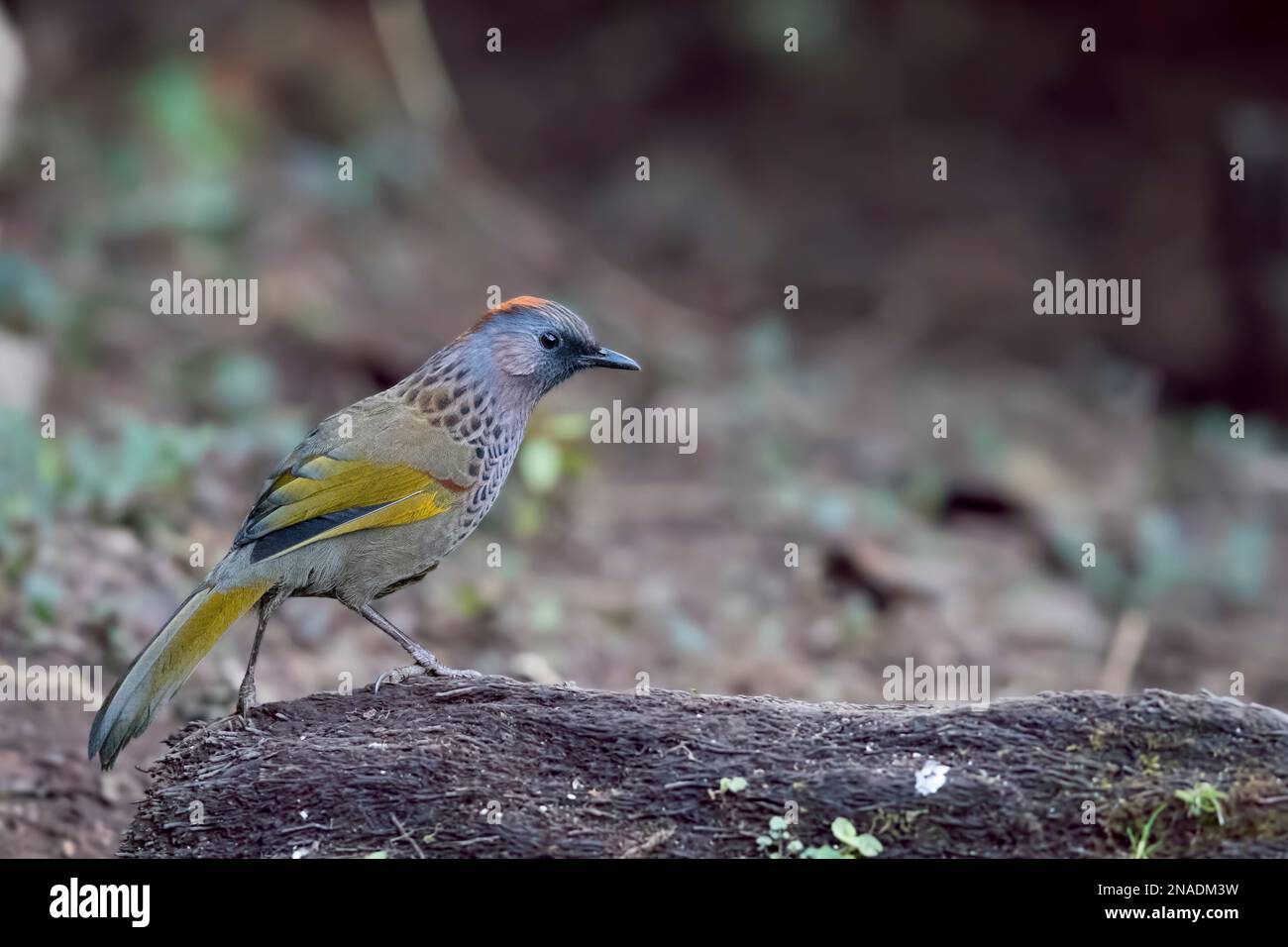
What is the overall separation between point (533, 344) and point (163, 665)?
165 centimetres

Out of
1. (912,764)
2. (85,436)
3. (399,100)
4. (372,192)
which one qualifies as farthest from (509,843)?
(399,100)

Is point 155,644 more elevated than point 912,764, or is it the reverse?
point 155,644

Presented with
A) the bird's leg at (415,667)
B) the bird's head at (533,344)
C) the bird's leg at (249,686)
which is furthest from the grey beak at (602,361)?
the bird's leg at (249,686)

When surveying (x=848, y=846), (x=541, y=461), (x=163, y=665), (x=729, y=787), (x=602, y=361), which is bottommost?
(x=848, y=846)

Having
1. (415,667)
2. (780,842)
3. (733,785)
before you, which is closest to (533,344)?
(415,667)

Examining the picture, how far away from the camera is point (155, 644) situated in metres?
4.24

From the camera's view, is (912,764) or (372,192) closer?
(912,764)

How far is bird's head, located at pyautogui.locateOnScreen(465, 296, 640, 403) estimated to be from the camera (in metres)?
5.05

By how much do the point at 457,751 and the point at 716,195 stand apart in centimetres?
1052

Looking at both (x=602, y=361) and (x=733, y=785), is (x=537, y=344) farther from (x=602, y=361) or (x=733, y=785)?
(x=733, y=785)

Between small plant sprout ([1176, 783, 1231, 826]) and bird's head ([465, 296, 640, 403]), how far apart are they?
2.29 metres

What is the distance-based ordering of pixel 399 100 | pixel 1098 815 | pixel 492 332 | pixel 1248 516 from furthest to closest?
pixel 399 100
pixel 1248 516
pixel 492 332
pixel 1098 815

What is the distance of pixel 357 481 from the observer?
15.4 ft

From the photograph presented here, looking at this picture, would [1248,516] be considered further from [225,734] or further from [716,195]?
[225,734]
